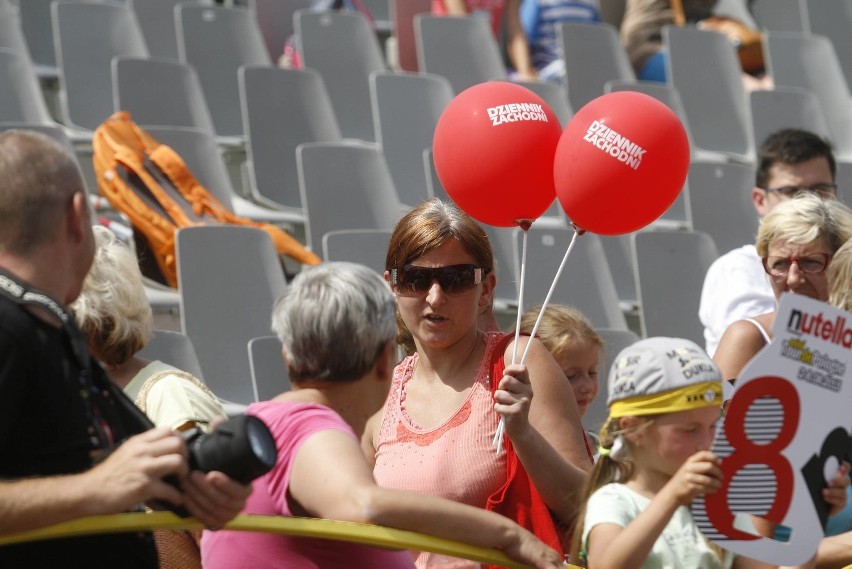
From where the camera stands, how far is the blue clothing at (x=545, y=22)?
692 cm

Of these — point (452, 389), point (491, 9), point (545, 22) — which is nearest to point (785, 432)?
point (452, 389)

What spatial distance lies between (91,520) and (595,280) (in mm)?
3381

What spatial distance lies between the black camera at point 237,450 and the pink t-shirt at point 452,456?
0.86 meters

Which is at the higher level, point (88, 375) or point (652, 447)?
point (88, 375)

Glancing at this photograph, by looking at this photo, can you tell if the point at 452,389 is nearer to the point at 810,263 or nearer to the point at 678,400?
the point at 678,400

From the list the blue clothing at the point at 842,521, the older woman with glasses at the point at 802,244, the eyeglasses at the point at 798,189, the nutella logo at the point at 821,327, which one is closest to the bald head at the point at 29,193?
the nutella logo at the point at 821,327

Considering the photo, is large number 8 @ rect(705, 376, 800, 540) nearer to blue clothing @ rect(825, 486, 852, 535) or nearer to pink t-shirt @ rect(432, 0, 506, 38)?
blue clothing @ rect(825, 486, 852, 535)

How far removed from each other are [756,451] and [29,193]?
103 centimetres

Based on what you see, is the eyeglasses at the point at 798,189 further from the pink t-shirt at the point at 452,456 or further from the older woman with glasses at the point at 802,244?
the pink t-shirt at the point at 452,456

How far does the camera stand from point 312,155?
17.3ft

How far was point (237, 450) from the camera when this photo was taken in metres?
1.83

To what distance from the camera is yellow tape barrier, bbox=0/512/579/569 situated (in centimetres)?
184

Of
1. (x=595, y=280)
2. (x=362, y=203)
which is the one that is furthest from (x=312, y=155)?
(x=595, y=280)

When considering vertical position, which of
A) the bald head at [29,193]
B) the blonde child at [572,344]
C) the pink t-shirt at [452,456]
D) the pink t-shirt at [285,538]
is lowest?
the blonde child at [572,344]
